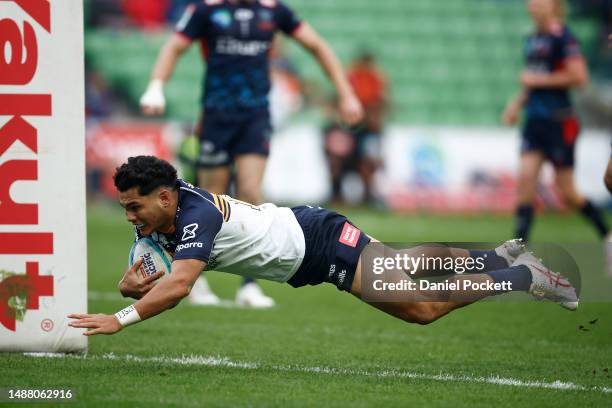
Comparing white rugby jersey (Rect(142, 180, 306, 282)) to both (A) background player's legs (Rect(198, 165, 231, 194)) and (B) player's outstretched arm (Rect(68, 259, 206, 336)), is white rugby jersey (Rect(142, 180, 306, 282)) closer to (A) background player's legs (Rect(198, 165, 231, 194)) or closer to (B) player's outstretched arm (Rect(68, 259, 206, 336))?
(B) player's outstretched arm (Rect(68, 259, 206, 336))

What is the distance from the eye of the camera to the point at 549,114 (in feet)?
36.2

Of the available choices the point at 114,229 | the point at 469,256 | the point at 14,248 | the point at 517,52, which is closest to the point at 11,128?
the point at 14,248

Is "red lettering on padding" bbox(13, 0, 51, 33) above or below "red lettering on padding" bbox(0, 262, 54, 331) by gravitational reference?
above

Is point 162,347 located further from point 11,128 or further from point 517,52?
point 517,52

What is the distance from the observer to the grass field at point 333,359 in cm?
514

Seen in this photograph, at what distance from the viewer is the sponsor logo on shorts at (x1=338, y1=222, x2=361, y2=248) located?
610 cm

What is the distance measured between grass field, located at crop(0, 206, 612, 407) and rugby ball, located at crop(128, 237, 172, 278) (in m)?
0.56

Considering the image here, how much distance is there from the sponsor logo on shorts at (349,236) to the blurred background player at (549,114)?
5.02 meters

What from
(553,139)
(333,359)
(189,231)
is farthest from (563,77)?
(189,231)

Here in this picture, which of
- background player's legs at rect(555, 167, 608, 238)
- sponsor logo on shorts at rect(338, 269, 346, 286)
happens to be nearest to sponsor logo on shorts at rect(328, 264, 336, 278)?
sponsor logo on shorts at rect(338, 269, 346, 286)

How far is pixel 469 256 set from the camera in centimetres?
623

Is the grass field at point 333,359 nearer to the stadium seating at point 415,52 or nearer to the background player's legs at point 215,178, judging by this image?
the background player's legs at point 215,178

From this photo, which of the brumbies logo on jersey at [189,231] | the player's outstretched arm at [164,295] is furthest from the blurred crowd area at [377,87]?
the player's outstretched arm at [164,295]

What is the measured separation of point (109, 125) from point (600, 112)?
30.7ft
